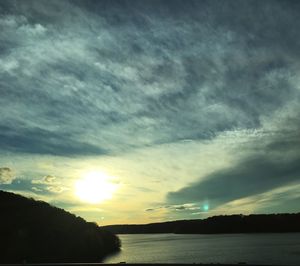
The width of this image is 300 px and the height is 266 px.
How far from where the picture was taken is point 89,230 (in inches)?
4146

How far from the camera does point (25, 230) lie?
3371 inches

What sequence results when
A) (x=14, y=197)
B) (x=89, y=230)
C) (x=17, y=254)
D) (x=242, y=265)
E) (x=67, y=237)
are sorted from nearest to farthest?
1. (x=242, y=265)
2. (x=17, y=254)
3. (x=67, y=237)
4. (x=89, y=230)
5. (x=14, y=197)

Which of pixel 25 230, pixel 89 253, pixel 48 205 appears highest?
pixel 48 205

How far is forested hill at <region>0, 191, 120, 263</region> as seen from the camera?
78625mm

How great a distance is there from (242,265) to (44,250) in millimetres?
79074

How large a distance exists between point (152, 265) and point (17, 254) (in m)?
68.6

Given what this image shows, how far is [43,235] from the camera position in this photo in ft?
294

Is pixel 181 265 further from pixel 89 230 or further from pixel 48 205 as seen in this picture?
pixel 48 205

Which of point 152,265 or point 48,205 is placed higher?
point 48,205

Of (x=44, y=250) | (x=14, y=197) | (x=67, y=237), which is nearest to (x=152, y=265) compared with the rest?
(x=44, y=250)

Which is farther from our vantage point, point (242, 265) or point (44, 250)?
point (44, 250)

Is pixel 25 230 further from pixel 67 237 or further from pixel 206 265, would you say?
pixel 206 265

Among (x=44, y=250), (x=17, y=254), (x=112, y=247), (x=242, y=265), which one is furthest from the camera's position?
(x=112, y=247)

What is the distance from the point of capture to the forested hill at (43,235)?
258 ft
